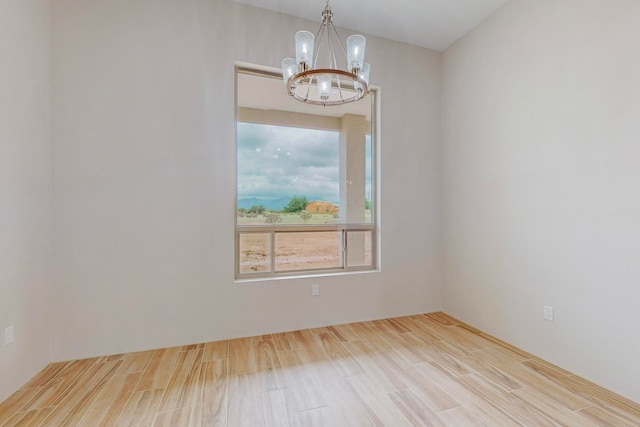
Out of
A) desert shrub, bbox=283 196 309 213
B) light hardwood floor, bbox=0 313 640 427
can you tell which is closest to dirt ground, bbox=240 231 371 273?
desert shrub, bbox=283 196 309 213

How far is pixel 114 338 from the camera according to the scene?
2.57m

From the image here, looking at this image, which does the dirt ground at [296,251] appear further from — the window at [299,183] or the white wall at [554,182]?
the white wall at [554,182]

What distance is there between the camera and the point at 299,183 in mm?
3262

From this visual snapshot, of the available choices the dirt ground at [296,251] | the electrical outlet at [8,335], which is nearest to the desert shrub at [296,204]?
the dirt ground at [296,251]

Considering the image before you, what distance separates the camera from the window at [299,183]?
10.2ft

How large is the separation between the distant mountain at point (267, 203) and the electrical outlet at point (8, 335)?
1856mm

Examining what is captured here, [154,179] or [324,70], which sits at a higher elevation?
[324,70]

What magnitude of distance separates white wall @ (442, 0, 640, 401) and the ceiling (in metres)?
0.20

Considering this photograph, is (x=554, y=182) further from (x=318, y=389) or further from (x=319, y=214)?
(x=318, y=389)

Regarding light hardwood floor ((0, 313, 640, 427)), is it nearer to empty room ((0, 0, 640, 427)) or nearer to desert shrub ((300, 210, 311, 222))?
empty room ((0, 0, 640, 427))

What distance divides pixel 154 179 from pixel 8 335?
56.9 inches

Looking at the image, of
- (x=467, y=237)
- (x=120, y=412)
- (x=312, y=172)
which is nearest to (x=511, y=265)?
(x=467, y=237)

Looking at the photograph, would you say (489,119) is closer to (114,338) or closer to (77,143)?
(77,143)

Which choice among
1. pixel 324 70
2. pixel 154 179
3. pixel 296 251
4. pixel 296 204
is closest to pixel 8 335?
pixel 154 179
